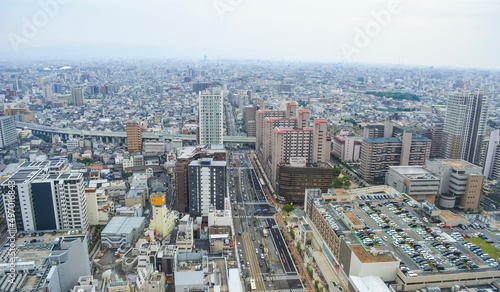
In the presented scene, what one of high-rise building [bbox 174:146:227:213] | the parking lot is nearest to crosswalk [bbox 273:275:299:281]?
the parking lot

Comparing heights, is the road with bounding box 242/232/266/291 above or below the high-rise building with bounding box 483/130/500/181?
below

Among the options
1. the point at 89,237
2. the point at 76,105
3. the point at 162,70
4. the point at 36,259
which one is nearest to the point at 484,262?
the point at 36,259

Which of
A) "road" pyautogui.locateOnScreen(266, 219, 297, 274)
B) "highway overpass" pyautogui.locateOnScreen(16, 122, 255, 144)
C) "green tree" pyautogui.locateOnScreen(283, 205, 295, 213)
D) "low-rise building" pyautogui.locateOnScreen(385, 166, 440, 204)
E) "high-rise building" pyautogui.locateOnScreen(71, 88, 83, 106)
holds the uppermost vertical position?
"high-rise building" pyautogui.locateOnScreen(71, 88, 83, 106)

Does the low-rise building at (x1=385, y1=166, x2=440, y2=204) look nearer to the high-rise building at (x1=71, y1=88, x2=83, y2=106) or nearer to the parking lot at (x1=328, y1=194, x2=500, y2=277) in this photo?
A: the parking lot at (x1=328, y1=194, x2=500, y2=277)

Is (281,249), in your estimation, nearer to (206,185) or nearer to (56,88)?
(206,185)

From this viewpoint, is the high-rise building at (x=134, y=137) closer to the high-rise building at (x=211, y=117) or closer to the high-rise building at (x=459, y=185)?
the high-rise building at (x=211, y=117)

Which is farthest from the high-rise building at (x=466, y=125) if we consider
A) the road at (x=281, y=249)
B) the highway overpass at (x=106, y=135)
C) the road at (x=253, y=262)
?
the road at (x=253, y=262)

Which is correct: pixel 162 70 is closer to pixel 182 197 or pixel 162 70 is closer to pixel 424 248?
pixel 182 197

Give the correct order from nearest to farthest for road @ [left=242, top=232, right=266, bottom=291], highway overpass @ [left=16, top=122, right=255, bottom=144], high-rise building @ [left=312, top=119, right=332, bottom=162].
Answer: road @ [left=242, top=232, right=266, bottom=291], high-rise building @ [left=312, top=119, right=332, bottom=162], highway overpass @ [left=16, top=122, right=255, bottom=144]
